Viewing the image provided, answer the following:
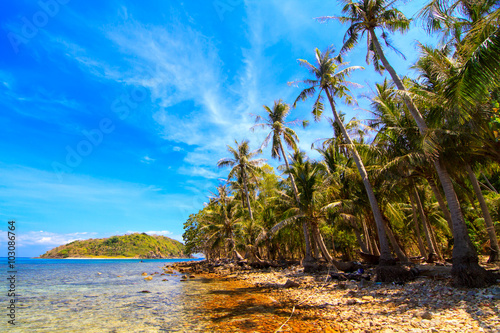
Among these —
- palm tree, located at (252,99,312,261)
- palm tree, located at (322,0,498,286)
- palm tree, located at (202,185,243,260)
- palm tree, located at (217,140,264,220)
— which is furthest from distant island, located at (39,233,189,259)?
palm tree, located at (322,0,498,286)

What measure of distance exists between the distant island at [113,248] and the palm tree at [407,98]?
172960 mm

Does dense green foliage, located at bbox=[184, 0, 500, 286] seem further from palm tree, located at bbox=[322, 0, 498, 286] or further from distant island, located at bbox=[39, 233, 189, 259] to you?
distant island, located at bbox=[39, 233, 189, 259]

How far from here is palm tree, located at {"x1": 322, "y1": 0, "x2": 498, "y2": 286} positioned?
7.78m

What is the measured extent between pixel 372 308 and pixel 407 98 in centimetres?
829

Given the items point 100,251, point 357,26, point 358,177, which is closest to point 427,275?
point 358,177

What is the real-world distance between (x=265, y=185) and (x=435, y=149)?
27433 mm

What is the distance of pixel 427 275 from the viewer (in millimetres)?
10508

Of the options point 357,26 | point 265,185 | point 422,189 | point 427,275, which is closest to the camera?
point 427,275

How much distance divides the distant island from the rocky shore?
546 ft

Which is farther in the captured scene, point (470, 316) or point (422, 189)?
point (422, 189)

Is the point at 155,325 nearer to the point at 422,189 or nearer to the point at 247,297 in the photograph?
the point at 247,297

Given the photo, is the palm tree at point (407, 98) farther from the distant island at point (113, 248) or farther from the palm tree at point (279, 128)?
the distant island at point (113, 248)

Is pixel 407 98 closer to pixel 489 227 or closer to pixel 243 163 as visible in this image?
pixel 489 227

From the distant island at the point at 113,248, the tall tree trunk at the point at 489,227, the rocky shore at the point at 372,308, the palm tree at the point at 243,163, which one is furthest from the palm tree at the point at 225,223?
the distant island at the point at 113,248
